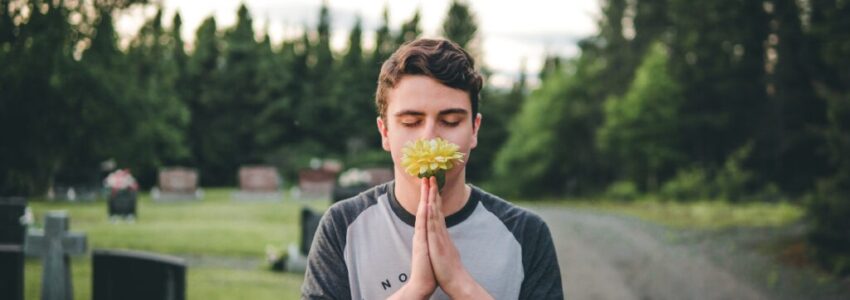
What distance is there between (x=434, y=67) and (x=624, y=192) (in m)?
51.1

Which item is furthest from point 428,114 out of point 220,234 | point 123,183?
point 123,183

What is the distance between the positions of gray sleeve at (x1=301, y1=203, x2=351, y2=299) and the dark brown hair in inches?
15.7

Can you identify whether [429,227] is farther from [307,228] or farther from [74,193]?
[74,193]

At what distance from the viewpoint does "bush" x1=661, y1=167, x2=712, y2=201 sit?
3809 cm

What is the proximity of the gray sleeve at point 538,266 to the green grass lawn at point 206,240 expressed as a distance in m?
8.64

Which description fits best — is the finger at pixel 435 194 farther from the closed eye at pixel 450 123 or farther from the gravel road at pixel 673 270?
the gravel road at pixel 673 270

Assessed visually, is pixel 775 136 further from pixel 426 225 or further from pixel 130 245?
pixel 426 225

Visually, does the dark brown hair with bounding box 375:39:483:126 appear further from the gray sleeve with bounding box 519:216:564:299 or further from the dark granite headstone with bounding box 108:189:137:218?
the dark granite headstone with bounding box 108:189:137:218

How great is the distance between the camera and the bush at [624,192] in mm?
51031

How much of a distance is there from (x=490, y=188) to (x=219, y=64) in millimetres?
22918

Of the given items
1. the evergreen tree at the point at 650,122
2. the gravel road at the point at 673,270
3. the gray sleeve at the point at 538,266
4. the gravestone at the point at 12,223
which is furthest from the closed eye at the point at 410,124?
the evergreen tree at the point at 650,122

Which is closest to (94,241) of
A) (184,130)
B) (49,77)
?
(49,77)

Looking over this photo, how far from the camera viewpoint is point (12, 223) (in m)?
10.9

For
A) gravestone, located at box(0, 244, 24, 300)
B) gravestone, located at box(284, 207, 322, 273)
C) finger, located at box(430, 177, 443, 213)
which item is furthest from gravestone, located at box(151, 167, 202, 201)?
finger, located at box(430, 177, 443, 213)
